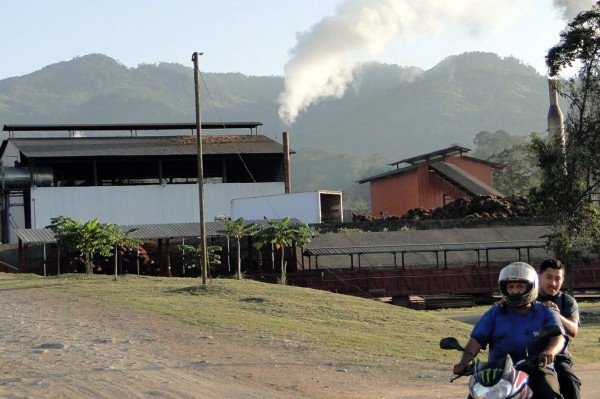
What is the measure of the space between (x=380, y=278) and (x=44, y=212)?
2234 cm

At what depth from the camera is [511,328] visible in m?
6.84

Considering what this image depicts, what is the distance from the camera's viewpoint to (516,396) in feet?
19.9

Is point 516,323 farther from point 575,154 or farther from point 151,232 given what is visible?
point 151,232

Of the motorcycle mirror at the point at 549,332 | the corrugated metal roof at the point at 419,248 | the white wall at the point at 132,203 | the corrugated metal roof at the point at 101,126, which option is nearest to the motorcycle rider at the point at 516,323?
the motorcycle mirror at the point at 549,332

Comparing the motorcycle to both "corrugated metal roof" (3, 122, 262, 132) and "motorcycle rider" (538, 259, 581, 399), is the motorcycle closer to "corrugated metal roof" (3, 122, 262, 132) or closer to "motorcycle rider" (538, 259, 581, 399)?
"motorcycle rider" (538, 259, 581, 399)

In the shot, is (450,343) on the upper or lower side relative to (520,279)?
lower

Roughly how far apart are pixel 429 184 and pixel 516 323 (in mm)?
59208

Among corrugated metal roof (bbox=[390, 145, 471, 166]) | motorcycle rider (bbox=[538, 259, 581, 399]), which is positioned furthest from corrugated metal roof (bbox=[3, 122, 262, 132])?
motorcycle rider (bbox=[538, 259, 581, 399])

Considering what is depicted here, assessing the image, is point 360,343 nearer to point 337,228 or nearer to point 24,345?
point 24,345

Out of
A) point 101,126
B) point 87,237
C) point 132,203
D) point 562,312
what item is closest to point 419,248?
point 87,237

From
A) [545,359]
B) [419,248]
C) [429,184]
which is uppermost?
[429,184]

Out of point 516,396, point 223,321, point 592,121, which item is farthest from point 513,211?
point 516,396

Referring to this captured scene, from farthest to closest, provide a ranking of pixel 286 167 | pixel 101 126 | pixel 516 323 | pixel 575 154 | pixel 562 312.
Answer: pixel 101 126 < pixel 286 167 < pixel 575 154 < pixel 562 312 < pixel 516 323

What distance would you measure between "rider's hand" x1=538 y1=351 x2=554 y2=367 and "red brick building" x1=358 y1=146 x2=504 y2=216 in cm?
5614
